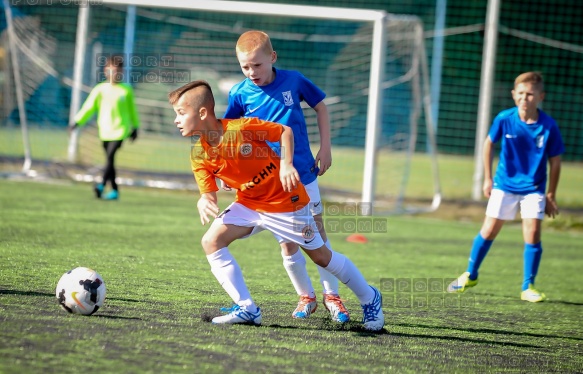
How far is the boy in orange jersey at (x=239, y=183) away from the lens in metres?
4.41

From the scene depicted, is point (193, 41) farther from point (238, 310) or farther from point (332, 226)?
point (238, 310)

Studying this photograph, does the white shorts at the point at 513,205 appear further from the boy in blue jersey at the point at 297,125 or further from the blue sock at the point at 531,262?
the boy in blue jersey at the point at 297,125

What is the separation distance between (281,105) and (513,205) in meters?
2.58

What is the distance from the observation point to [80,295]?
4.39 m

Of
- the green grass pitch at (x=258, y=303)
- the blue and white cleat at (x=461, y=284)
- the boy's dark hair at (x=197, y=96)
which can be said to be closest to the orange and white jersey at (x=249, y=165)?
the boy's dark hair at (x=197, y=96)

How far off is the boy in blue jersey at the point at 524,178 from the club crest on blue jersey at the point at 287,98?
2.36 m

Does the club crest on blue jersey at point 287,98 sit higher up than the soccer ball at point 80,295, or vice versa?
the club crest on blue jersey at point 287,98

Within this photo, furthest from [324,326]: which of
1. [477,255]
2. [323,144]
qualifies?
[477,255]

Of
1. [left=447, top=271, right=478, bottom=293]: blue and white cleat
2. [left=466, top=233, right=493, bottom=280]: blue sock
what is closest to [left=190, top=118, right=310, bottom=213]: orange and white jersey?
[left=447, top=271, right=478, bottom=293]: blue and white cleat

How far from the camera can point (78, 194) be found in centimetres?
1134

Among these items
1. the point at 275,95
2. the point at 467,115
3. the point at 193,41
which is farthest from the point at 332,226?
the point at 467,115

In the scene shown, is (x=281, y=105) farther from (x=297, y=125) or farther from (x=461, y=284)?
(x=461, y=284)

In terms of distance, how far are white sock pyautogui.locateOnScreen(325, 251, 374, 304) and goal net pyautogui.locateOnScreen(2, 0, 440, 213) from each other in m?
6.27

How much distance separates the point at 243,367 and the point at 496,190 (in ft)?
12.4
